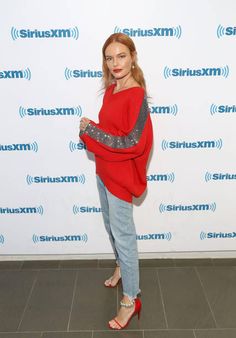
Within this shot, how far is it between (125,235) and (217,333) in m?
0.78

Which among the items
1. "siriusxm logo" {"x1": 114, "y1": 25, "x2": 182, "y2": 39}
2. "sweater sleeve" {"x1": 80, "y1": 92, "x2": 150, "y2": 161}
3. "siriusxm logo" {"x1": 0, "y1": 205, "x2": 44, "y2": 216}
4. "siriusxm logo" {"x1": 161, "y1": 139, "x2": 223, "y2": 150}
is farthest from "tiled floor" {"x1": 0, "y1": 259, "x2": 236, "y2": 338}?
"siriusxm logo" {"x1": 114, "y1": 25, "x2": 182, "y2": 39}

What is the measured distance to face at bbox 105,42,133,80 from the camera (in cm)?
176

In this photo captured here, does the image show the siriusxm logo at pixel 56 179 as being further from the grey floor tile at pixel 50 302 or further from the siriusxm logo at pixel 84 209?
the grey floor tile at pixel 50 302

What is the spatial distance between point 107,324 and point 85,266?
0.61 metres

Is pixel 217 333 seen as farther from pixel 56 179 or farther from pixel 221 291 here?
pixel 56 179

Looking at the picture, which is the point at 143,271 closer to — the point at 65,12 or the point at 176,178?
the point at 176,178

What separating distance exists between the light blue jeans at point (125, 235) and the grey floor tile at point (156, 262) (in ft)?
1.90

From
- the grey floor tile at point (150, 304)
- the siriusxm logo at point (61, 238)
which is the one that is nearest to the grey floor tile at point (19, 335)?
the grey floor tile at point (150, 304)

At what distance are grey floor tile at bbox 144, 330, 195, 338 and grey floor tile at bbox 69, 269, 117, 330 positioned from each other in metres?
0.26

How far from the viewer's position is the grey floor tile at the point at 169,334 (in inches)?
77.6

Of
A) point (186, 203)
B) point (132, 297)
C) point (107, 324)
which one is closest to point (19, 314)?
point (107, 324)

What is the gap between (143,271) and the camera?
2.55 meters

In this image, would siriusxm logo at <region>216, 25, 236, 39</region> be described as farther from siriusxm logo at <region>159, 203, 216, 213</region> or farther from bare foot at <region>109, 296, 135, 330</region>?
bare foot at <region>109, 296, 135, 330</region>

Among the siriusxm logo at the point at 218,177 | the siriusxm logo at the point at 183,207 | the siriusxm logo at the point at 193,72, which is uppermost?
the siriusxm logo at the point at 193,72
